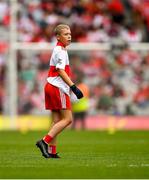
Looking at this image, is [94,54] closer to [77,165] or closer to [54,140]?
[54,140]

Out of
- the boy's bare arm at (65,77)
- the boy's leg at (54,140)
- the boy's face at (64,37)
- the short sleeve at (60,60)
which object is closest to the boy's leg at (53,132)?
the boy's leg at (54,140)

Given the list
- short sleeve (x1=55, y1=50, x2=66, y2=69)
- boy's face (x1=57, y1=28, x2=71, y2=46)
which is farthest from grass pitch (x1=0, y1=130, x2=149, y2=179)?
boy's face (x1=57, y1=28, x2=71, y2=46)

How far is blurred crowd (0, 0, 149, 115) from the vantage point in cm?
2578

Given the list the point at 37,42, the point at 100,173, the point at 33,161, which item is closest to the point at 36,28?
the point at 37,42

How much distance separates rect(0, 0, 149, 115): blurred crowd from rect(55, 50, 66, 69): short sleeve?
544 inches

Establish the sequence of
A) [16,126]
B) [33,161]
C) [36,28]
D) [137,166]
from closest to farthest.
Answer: [137,166]
[33,161]
[16,126]
[36,28]

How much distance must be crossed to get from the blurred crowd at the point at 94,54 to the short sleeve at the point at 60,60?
1381cm

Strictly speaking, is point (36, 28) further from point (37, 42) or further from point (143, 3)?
point (143, 3)

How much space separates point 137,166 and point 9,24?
54.5 ft

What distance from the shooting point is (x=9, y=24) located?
26156mm

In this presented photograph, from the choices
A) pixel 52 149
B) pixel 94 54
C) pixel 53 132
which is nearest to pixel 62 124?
pixel 53 132

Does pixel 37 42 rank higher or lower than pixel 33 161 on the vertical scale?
higher

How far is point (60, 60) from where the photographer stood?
11.4 metres

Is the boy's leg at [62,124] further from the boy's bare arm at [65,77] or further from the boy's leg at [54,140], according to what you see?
the boy's bare arm at [65,77]
